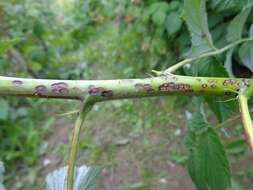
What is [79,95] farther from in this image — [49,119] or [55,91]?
[49,119]

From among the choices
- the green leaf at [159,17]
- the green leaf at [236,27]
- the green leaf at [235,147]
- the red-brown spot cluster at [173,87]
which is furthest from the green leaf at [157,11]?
the red-brown spot cluster at [173,87]

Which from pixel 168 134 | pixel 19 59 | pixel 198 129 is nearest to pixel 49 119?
pixel 19 59

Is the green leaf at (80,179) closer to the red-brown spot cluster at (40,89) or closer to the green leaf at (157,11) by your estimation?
the red-brown spot cluster at (40,89)

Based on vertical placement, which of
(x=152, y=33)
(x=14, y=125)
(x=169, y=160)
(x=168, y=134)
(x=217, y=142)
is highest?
(x=152, y=33)

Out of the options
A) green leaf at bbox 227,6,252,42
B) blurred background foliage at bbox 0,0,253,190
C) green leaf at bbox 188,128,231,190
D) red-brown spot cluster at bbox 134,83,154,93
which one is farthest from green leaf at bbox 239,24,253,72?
blurred background foliage at bbox 0,0,253,190

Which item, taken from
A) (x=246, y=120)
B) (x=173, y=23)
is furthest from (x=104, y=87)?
(x=173, y=23)

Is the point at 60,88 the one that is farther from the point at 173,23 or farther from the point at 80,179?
the point at 173,23

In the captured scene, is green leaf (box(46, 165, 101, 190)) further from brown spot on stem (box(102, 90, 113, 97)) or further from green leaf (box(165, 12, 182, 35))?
green leaf (box(165, 12, 182, 35))
